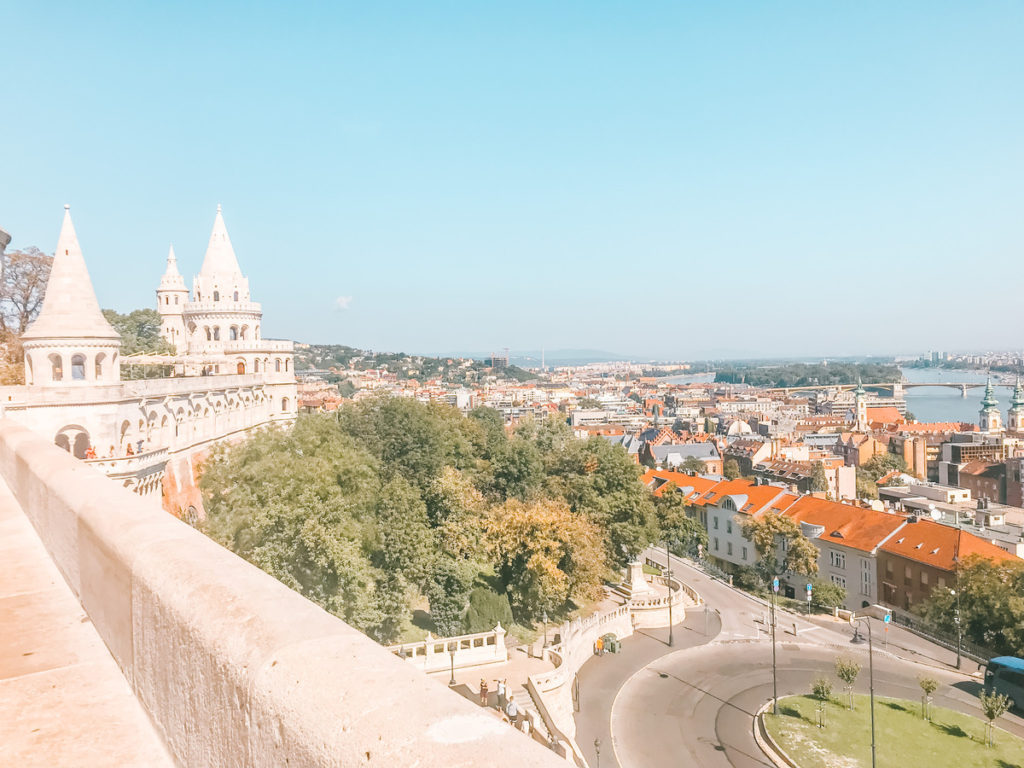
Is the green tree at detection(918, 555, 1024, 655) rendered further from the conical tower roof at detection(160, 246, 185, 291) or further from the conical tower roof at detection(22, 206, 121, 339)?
the conical tower roof at detection(160, 246, 185, 291)

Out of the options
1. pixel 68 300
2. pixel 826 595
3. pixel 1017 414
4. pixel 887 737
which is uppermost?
pixel 68 300

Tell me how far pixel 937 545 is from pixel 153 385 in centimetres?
3573

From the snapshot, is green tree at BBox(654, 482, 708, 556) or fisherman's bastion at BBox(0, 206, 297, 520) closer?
fisherman's bastion at BBox(0, 206, 297, 520)

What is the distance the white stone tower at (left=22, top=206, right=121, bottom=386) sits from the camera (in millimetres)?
22969

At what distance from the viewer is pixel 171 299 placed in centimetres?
4988

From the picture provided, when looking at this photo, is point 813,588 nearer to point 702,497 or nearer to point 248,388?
point 702,497

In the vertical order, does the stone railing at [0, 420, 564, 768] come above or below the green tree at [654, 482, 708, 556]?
above

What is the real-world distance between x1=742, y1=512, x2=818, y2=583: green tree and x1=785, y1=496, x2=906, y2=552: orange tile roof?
204 centimetres

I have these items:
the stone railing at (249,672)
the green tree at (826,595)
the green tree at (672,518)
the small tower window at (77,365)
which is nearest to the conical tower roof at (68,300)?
the small tower window at (77,365)

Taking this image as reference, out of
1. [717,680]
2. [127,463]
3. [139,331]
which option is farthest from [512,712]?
[139,331]

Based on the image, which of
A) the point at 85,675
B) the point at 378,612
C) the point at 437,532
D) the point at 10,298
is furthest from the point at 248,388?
the point at 85,675

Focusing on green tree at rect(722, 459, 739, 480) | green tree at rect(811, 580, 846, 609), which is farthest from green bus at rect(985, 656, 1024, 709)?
green tree at rect(722, 459, 739, 480)

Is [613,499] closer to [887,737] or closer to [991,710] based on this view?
[887,737]

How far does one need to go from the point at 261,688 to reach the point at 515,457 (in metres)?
34.2
